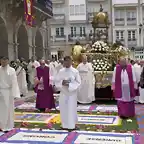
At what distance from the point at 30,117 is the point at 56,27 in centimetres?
3854

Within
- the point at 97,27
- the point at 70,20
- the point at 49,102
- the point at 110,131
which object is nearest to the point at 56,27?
the point at 70,20

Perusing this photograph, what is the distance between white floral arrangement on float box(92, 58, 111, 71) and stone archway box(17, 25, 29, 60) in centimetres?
1104

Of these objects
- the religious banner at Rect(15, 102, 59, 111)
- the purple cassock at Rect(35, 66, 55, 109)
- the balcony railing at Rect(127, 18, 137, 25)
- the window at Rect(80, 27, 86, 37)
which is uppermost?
the balcony railing at Rect(127, 18, 137, 25)

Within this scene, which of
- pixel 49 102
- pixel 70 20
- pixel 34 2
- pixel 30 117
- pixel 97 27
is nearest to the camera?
pixel 30 117

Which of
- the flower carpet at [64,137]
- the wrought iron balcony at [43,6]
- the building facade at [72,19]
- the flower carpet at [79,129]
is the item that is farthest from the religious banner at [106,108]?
the building facade at [72,19]

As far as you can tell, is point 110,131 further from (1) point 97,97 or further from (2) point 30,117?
(1) point 97,97

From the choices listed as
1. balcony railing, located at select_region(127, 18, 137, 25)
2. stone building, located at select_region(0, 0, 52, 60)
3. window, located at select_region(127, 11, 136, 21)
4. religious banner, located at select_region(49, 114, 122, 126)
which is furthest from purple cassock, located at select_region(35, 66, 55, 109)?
window, located at select_region(127, 11, 136, 21)

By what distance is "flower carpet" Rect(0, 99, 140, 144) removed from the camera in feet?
23.4

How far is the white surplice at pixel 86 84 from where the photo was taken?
41.3 feet

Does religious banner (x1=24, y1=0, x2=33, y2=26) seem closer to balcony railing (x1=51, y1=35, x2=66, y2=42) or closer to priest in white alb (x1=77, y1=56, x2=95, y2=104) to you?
priest in white alb (x1=77, y1=56, x2=95, y2=104)

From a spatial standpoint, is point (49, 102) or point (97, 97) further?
point (97, 97)

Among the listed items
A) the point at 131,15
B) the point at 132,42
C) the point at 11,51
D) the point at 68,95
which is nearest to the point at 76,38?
the point at 132,42

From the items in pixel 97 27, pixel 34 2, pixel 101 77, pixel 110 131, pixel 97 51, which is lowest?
pixel 110 131

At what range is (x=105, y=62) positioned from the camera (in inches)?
520
